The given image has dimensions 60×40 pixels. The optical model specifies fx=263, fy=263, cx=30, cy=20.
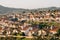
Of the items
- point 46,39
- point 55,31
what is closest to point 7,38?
point 46,39

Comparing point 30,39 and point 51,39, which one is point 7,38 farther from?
point 51,39

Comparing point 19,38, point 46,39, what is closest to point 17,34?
point 19,38

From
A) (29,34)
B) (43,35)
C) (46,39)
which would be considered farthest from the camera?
(29,34)

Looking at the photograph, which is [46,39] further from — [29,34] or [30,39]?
[29,34]

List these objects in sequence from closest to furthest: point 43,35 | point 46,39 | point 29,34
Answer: point 46,39 → point 43,35 → point 29,34

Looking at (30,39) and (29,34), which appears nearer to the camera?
A: (30,39)

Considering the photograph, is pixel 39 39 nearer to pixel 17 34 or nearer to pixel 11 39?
pixel 11 39

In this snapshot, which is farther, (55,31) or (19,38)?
(55,31)

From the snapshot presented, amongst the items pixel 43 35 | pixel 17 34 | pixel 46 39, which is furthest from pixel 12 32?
pixel 46 39
